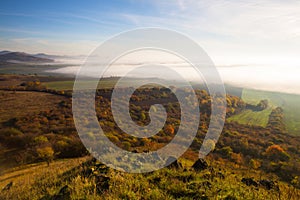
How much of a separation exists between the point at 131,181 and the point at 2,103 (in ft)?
334

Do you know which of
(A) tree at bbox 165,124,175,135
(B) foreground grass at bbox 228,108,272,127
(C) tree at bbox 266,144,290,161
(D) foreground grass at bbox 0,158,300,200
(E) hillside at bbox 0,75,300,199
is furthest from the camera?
(B) foreground grass at bbox 228,108,272,127

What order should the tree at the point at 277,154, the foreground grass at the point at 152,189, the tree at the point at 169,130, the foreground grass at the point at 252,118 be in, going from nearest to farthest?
the foreground grass at the point at 152,189 → the tree at the point at 277,154 → the tree at the point at 169,130 → the foreground grass at the point at 252,118

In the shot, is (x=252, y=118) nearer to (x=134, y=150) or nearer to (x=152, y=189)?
(x=134, y=150)

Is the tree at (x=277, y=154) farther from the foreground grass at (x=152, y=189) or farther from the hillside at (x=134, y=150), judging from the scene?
the foreground grass at (x=152, y=189)

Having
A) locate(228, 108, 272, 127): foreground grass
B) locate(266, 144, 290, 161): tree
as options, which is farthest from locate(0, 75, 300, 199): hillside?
locate(228, 108, 272, 127): foreground grass

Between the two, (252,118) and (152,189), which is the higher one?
(152,189)

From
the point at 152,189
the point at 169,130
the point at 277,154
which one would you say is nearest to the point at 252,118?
the point at 277,154

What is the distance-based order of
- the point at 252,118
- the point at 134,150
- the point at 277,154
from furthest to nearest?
the point at 252,118
the point at 277,154
the point at 134,150

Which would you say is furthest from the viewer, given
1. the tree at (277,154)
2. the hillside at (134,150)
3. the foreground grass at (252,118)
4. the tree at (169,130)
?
the foreground grass at (252,118)

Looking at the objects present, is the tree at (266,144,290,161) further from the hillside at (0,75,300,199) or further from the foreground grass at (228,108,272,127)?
the foreground grass at (228,108,272,127)

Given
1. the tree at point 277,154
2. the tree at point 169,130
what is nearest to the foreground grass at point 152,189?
the tree at point 169,130

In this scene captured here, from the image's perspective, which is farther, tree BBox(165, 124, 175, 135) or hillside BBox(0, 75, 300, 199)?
tree BBox(165, 124, 175, 135)

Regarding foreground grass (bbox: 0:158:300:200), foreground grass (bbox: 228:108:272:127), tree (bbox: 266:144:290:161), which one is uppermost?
foreground grass (bbox: 0:158:300:200)

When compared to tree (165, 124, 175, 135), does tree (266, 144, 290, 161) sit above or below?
below
